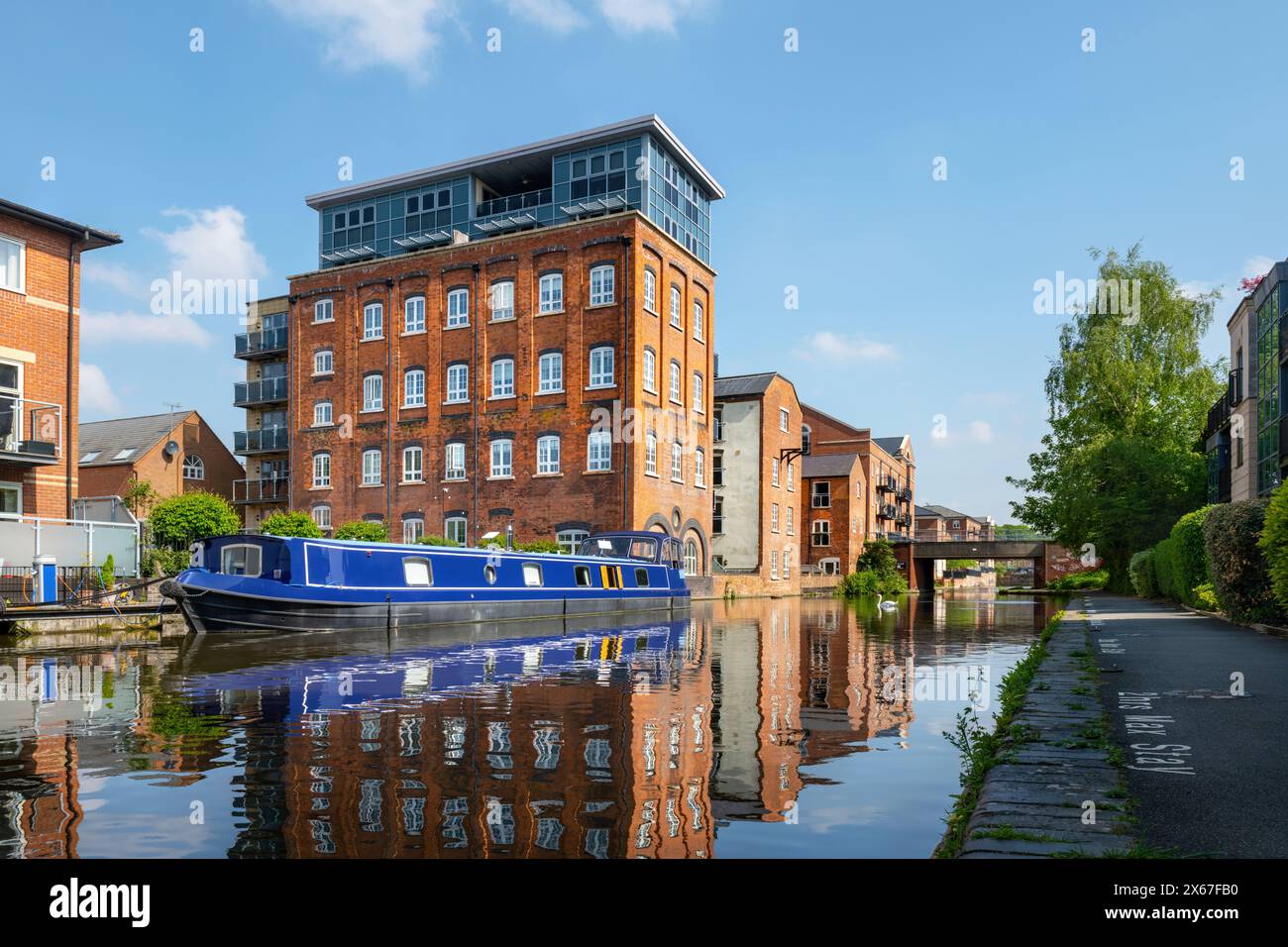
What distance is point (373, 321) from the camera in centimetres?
4028

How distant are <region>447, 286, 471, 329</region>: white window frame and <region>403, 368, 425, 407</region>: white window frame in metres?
2.30

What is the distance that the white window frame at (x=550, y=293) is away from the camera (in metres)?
36.6

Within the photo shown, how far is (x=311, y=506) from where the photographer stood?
41.2 meters

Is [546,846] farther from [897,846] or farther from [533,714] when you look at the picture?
[533,714]

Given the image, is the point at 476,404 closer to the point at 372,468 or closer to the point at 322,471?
the point at 372,468

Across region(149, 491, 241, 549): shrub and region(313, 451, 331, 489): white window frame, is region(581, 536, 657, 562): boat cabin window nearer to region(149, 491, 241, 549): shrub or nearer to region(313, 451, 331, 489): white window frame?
region(149, 491, 241, 549): shrub

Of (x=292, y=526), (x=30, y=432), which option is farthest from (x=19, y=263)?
(x=292, y=526)

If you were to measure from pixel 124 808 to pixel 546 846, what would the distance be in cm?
255

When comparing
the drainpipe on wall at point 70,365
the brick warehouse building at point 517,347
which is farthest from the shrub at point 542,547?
the drainpipe on wall at point 70,365

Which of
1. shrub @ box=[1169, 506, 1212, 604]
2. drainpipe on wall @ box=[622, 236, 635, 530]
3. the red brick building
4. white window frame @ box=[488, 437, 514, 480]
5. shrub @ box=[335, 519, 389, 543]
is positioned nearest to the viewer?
shrub @ box=[1169, 506, 1212, 604]

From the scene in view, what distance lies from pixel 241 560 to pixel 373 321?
73.2 ft

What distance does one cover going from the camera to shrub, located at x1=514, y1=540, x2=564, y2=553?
A: 33.6 metres

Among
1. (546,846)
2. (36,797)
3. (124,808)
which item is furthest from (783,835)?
(36,797)

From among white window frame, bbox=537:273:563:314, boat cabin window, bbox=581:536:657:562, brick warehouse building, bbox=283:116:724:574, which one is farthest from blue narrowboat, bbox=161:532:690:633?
white window frame, bbox=537:273:563:314
